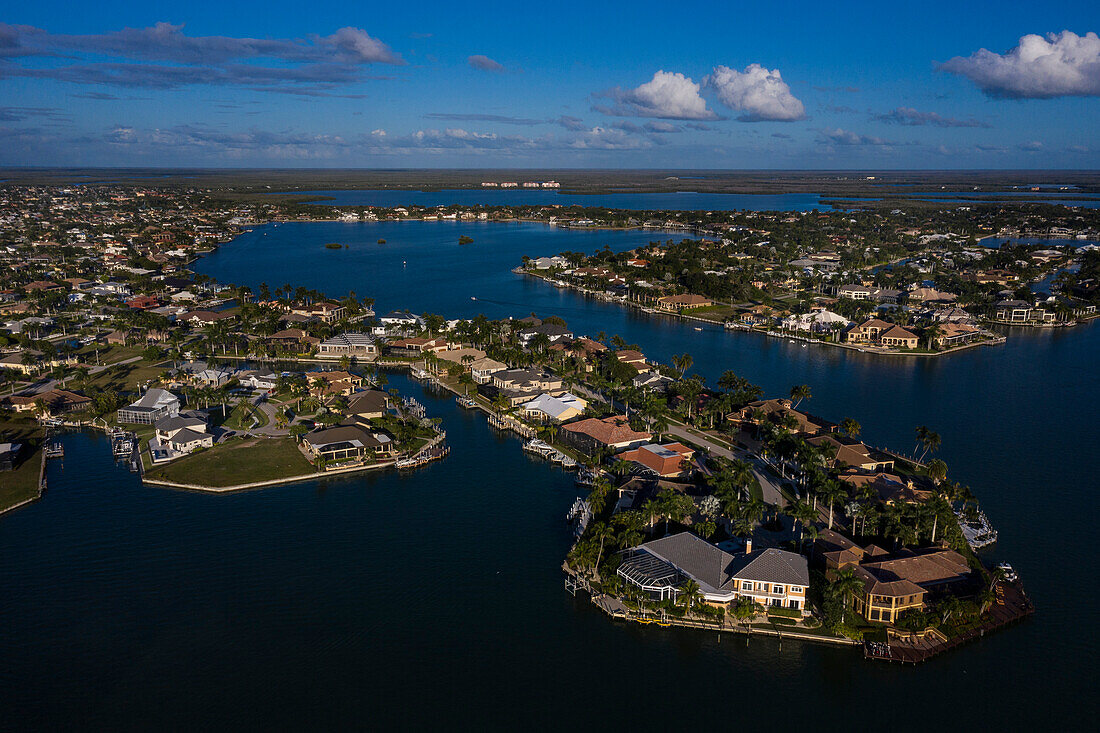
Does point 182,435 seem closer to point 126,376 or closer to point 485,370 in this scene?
point 126,376

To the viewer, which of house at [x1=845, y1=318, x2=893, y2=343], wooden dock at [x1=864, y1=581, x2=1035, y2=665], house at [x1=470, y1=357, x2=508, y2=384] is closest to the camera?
wooden dock at [x1=864, y1=581, x2=1035, y2=665]

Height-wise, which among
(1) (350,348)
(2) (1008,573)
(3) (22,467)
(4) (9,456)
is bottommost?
(2) (1008,573)

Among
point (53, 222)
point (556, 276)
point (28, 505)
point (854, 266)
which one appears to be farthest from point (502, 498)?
point (53, 222)

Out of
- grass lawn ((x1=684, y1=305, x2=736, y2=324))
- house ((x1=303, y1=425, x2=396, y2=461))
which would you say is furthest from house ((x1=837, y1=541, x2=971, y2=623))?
grass lawn ((x1=684, y1=305, x2=736, y2=324))

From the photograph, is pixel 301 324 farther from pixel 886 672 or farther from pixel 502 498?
pixel 886 672

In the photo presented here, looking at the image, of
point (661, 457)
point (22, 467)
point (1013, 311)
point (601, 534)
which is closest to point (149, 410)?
point (22, 467)

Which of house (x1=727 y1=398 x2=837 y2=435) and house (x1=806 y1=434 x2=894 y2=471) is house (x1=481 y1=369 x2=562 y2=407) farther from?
house (x1=806 y1=434 x2=894 y2=471)

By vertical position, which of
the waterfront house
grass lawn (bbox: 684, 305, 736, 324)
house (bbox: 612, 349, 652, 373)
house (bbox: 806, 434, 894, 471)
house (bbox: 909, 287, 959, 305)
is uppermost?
house (bbox: 909, 287, 959, 305)

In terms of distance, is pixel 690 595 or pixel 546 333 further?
pixel 546 333
